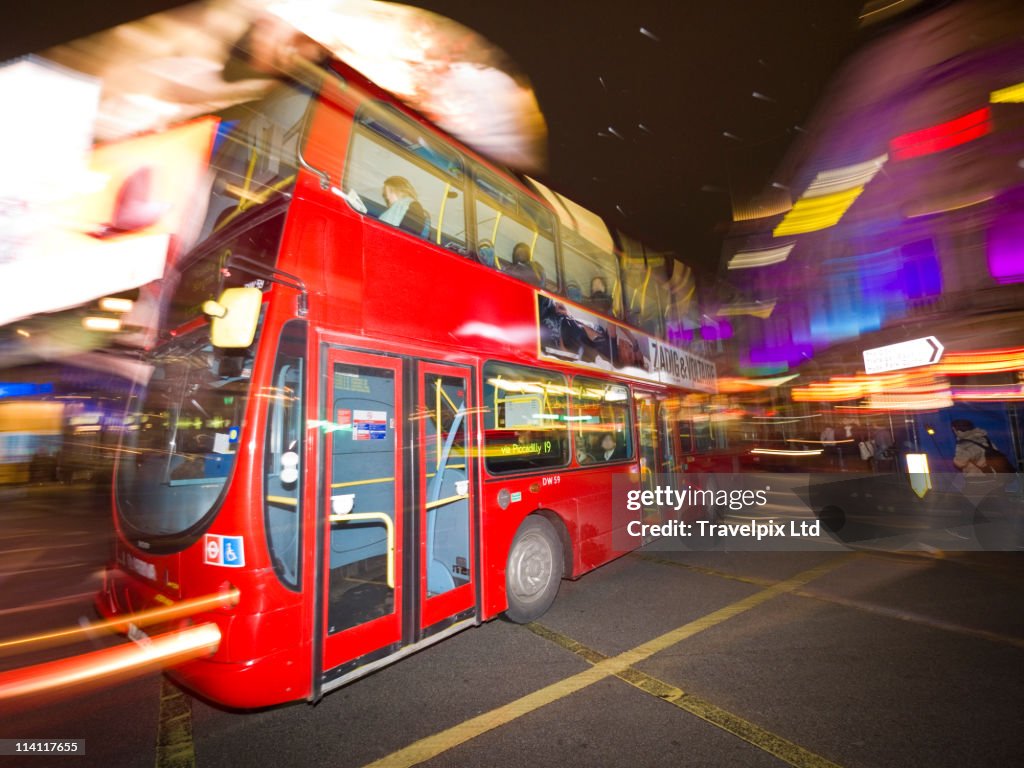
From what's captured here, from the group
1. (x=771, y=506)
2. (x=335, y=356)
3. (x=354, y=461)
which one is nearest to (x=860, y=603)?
(x=354, y=461)

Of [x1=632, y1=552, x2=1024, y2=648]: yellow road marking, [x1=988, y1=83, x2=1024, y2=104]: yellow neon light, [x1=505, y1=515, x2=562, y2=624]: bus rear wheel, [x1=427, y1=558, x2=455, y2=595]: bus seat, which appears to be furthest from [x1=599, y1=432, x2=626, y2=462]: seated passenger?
[x1=988, y1=83, x2=1024, y2=104]: yellow neon light

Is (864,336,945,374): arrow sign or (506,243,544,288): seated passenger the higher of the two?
(506,243,544,288): seated passenger

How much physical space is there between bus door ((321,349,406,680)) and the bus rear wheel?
125 centimetres

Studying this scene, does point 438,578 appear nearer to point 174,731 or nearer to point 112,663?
point 174,731

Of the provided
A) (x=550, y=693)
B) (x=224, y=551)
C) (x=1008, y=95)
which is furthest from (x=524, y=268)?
(x=1008, y=95)

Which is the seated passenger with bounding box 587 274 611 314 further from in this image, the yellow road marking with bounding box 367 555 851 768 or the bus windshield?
the bus windshield

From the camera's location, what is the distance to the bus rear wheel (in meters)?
4.24

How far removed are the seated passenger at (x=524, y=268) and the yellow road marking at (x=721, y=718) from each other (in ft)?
11.9

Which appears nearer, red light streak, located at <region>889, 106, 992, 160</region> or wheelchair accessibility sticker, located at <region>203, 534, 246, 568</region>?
wheelchair accessibility sticker, located at <region>203, 534, 246, 568</region>

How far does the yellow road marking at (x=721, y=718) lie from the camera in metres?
2.39

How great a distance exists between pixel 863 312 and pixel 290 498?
2109 cm

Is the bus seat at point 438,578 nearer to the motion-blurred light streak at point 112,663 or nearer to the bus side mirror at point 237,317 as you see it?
the motion-blurred light streak at point 112,663

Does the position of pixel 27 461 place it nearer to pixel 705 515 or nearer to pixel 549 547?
pixel 549 547

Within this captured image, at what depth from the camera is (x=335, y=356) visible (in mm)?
2963
